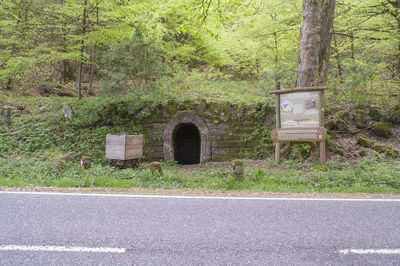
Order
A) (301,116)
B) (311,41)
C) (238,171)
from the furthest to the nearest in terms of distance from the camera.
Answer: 1. (311,41)
2. (301,116)
3. (238,171)

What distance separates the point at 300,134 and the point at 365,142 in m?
2.87

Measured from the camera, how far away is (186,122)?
967 cm

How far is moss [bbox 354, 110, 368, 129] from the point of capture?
903 cm

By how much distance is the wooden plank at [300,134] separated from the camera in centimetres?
667

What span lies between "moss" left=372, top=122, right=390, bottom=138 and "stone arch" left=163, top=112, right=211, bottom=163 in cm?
582

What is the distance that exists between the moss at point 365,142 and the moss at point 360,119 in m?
1.01

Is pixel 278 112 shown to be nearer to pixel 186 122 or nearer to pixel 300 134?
pixel 300 134

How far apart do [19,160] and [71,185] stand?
3.41 meters

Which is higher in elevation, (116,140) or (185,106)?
(185,106)

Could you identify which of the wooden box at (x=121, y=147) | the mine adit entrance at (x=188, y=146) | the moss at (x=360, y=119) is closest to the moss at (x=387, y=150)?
the moss at (x=360, y=119)

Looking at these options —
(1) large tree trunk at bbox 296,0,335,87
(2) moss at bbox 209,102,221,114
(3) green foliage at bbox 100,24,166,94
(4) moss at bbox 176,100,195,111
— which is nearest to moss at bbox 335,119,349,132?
(1) large tree trunk at bbox 296,0,335,87

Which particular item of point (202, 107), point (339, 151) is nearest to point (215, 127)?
point (202, 107)

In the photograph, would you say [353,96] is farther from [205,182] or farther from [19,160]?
[19,160]

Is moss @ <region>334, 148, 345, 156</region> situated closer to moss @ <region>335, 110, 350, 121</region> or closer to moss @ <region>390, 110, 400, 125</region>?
moss @ <region>335, 110, 350, 121</region>
